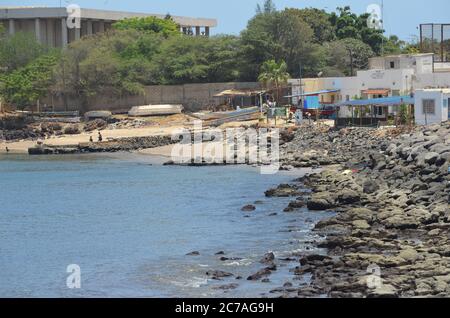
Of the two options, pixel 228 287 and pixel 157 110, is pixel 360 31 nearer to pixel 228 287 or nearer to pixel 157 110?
pixel 157 110

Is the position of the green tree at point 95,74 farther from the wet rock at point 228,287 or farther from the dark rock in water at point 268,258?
the wet rock at point 228,287

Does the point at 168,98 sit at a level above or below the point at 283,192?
above

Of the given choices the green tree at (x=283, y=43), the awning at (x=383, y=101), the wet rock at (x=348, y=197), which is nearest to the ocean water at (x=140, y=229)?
the wet rock at (x=348, y=197)

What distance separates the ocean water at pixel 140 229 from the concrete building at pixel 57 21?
34615mm

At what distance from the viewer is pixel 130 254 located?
31.7 m

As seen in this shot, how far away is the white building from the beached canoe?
23.5 m

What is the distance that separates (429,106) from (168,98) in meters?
27.0

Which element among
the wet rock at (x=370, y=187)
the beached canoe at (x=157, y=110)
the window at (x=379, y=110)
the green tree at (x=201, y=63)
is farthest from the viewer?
the green tree at (x=201, y=63)

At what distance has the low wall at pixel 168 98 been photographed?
75312 millimetres

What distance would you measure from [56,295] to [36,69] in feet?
171

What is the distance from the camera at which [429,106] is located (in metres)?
53.2

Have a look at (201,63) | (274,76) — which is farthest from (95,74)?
(274,76)
